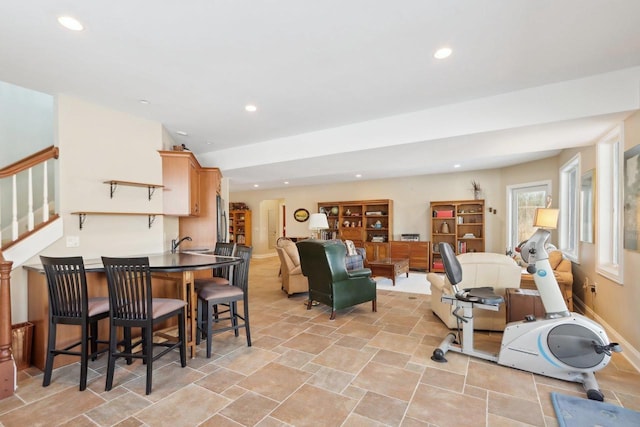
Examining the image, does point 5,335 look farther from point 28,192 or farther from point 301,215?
point 301,215

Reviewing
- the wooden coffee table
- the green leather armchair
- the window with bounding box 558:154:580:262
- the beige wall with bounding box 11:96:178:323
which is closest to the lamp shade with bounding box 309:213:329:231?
the wooden coffee table

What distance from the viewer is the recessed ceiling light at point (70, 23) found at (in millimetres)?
1938

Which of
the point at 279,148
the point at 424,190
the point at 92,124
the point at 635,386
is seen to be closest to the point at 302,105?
the point at 279,148

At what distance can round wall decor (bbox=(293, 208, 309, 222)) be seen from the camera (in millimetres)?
9523

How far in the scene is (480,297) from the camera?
8.67ft

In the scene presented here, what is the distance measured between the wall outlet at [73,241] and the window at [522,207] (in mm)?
7234

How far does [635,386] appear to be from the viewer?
7.42 ft

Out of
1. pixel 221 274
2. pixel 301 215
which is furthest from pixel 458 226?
Answer: pixel 221 274

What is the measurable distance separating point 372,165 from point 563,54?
285 centimetres

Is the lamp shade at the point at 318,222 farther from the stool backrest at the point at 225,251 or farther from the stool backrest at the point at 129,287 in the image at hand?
the stool backrest at the point at 129,287

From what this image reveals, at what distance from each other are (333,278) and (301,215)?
19.3 ft

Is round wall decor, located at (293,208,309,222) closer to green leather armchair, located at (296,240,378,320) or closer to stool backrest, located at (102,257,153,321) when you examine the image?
green leather armchair, located at (296,240,378,320)

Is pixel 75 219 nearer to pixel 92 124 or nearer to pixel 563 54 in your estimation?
pixel 92 124

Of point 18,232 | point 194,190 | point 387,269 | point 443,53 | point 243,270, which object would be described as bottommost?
point 387,269
